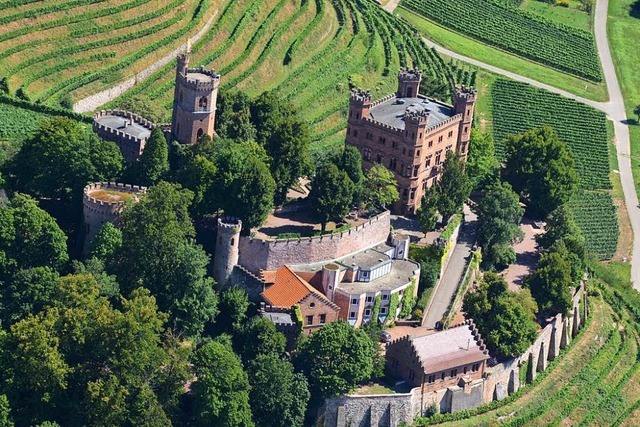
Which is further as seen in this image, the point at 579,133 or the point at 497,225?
the point at 579,133

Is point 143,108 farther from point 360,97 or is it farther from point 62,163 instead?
point 62,163

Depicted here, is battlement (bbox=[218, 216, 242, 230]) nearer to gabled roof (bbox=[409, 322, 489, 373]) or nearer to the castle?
the castle

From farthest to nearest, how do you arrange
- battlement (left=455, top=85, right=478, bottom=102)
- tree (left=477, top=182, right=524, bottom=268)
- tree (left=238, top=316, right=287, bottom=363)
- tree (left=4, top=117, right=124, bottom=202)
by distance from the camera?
battlement (left=455, top=85, right=478, bottom=102), tree (left=477, top=182, right=524, bottom=268), tree (left=4, top=117, right=124, bottom=202), tree (left=238, top=316, right=287, bottom=363)

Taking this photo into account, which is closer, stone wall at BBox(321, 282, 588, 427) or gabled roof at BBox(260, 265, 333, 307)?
stone wall at BBox(321, 282, 588, 427)

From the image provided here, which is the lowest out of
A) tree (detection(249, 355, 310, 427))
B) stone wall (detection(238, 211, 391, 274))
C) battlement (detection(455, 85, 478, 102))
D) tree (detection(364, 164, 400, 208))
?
tree (detection(249, 355, 310, 427))

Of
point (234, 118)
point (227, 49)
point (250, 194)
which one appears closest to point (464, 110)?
point (234, 118)

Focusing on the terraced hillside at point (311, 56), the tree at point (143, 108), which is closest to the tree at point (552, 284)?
the terraced hillside at point (311, 56)

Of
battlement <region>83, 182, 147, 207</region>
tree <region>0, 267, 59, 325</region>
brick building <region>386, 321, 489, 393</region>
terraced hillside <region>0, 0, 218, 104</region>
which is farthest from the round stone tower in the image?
terraced hillside <region>0, 0, 218, 104</region>

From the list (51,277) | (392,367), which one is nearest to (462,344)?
(392,367)
